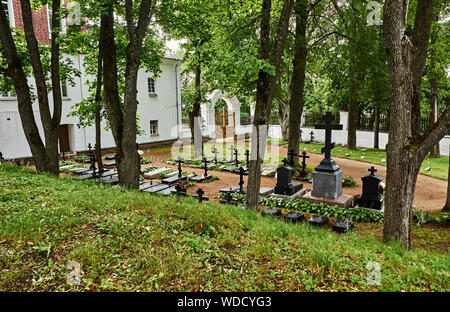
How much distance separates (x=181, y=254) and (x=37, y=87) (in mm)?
9383

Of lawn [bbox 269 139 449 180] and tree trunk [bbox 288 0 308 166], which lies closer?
tree trunk [bbox 288 0 308 166]

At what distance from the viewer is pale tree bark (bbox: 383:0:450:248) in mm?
5242

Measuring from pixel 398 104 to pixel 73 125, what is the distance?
21.5 m

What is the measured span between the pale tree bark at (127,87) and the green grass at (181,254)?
360 centimetres

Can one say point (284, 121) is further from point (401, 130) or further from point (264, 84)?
point (401, 130)

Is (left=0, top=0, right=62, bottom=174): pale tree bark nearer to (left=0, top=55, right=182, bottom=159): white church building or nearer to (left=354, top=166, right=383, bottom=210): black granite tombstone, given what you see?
(left=0, top=55, right=182, bottom=159): white church building

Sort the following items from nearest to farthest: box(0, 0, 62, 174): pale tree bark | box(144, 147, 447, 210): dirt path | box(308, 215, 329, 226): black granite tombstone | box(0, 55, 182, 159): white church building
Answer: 1. box(308, 215, 329, 226): black granite tombstone
2. box(0, 0, 62, 174): pale tree bark
3. box(144, 147, 447, 210): dirt path
4. box(0, 55, 182, 159): white church building

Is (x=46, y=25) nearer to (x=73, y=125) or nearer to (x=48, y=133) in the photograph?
(x=73, y=125)

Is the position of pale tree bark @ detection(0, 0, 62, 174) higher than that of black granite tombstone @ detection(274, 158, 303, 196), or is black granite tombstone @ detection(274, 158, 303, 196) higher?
pale tree bark @ detection(0, 0, 62, 174)

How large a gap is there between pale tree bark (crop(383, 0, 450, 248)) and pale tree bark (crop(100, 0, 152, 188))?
20.3 ft

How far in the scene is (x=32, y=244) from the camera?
4.19 m

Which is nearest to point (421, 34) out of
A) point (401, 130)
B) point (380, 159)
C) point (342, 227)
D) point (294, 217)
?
point (401, 130)

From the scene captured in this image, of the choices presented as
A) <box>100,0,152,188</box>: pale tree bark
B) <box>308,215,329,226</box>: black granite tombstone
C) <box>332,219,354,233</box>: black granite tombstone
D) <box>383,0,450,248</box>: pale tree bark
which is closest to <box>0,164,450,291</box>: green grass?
<box>383,0,450,248</box>: pale tree bark
